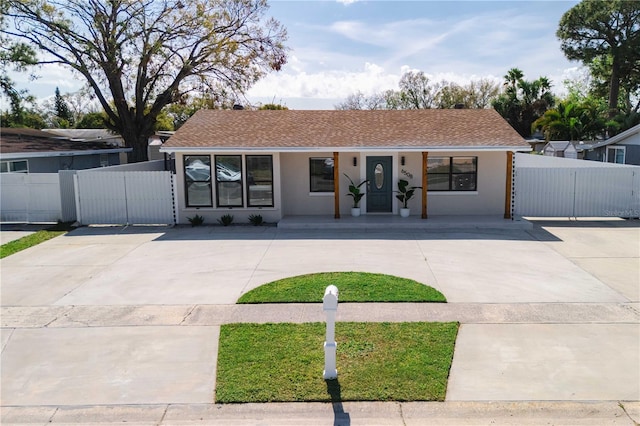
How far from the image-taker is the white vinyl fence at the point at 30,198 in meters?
17.0

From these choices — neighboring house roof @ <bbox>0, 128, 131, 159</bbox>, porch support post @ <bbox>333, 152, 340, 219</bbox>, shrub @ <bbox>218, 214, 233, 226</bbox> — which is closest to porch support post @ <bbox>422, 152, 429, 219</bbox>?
porch support post @ <bbox>333, 152, 340, 219</bbox>

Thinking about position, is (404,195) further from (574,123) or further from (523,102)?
(523,102)

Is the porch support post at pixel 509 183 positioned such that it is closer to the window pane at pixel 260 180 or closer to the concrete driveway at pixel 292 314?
the concrete driveway at pixel 292 314

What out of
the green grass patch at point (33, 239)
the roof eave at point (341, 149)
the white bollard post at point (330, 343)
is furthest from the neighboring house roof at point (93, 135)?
the white bollard post at point (330, 343)

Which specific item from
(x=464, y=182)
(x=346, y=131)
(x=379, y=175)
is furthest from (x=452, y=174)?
(x=346, y=131)

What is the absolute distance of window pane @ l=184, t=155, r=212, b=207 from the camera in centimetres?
1677

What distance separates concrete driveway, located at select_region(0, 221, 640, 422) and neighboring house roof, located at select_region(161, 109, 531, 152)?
112 inches

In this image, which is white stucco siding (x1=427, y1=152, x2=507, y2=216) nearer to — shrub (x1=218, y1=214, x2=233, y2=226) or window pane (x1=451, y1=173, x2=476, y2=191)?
window pane (x1=451, y1=173, x2=476, y2=191)

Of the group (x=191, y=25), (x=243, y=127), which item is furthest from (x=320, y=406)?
(x=191, y=25)

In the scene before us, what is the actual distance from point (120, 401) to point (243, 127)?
43.5ft

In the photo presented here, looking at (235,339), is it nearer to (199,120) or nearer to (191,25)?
(199,120)

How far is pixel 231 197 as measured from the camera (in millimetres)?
16844

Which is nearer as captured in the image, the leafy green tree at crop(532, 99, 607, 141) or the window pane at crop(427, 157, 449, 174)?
the window pane at crop(427, 157, 449, 174)

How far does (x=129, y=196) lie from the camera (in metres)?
16.6
